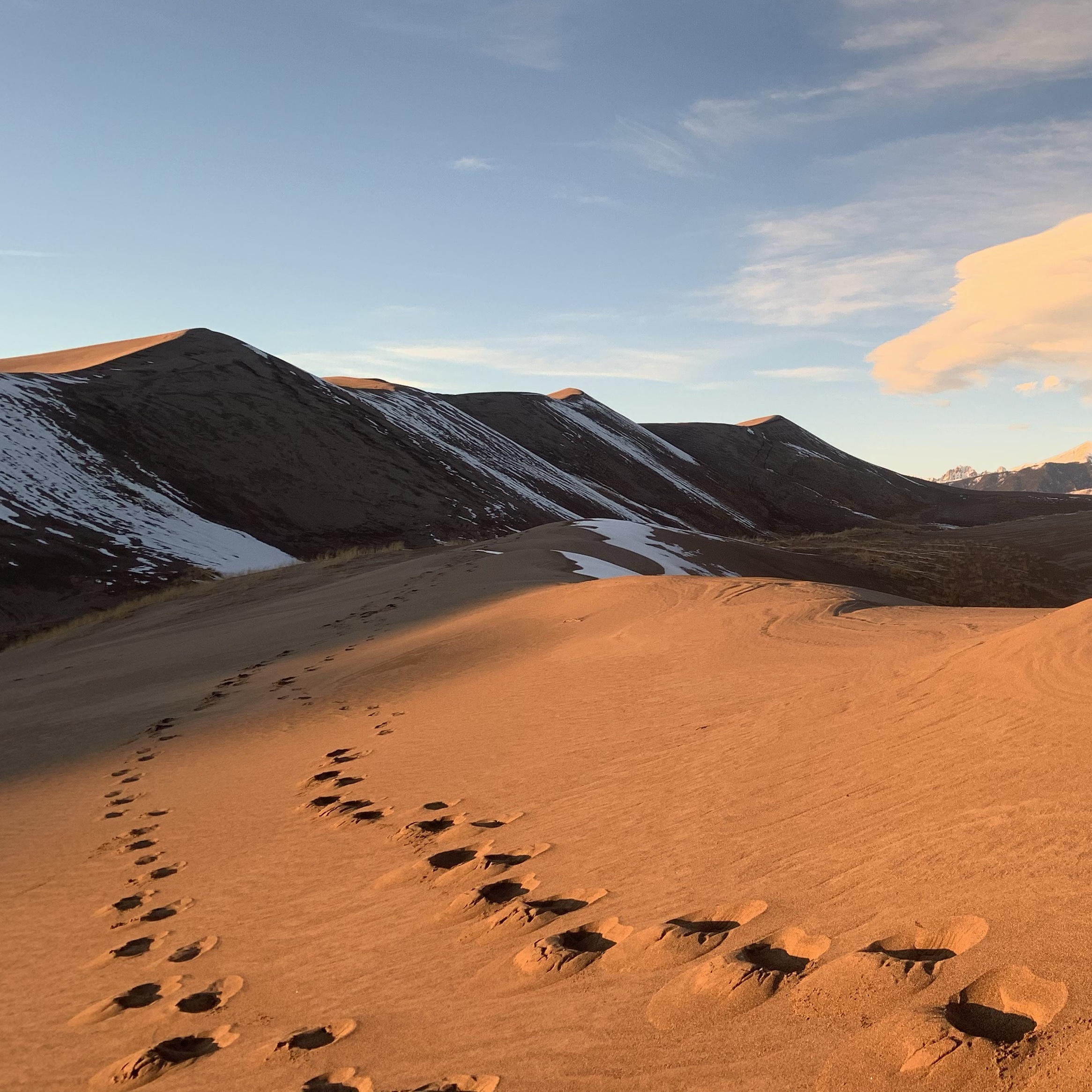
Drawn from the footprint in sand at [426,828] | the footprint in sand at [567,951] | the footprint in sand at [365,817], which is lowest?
the footprint in sand at [365,817]

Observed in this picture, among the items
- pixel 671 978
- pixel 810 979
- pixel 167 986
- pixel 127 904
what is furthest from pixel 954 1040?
pixel 127 904

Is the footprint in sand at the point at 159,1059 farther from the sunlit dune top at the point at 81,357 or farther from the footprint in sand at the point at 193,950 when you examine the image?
the sunlit dune top at the point at 81,357

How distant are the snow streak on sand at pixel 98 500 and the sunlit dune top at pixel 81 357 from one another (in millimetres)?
17352

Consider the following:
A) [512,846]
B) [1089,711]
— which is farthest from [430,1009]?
[1089,711]

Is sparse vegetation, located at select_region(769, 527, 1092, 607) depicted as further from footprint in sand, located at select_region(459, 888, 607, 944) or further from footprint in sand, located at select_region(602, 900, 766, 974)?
footprint in sand, located at select_region(602, 900, 766, 974)

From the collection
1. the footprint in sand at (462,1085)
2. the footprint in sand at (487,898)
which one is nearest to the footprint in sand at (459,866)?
the footprint in sand at (487,898)

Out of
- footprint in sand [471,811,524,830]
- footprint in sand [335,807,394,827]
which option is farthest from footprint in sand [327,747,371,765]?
footprint in sand [471,811,524,830]

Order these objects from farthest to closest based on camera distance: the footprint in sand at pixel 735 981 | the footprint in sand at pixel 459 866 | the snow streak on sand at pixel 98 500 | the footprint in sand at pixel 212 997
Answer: the snow streak on sand at pixel 98 500
the footprint in sand at pixel 459 866
the footprint in sand at pixel 212 997
the footprint in sand at pixel 735 981

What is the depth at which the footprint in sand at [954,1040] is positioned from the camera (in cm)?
191

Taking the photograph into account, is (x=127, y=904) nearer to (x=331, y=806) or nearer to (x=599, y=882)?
(x=331, y=806)

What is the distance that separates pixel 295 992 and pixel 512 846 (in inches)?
50.9

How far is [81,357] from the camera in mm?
61219

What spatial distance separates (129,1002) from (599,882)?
1851 mm

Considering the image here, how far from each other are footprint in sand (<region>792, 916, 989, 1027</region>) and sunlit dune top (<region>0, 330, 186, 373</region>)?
56064 mm
